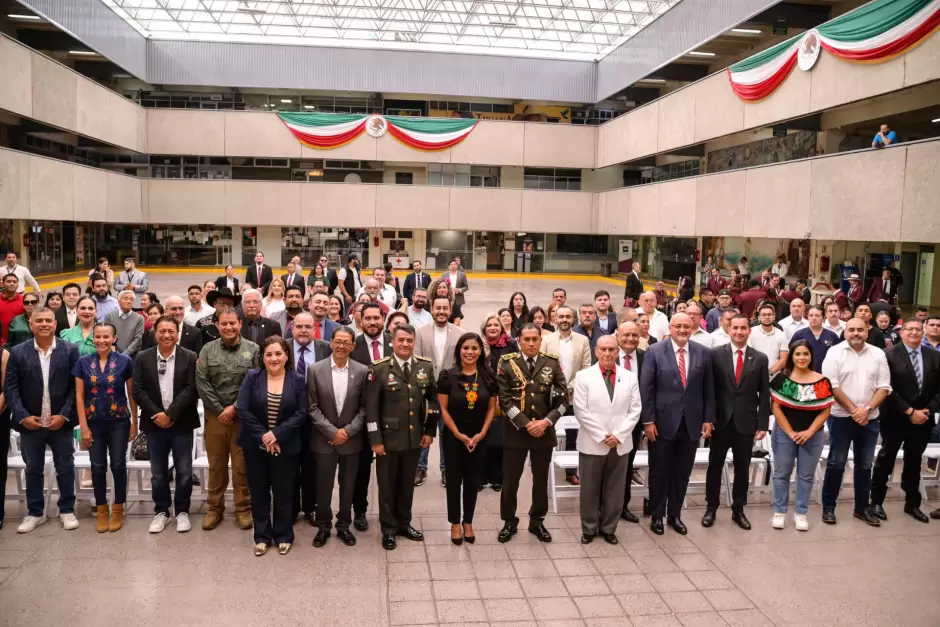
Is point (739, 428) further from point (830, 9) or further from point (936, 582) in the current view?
point (830, 9)

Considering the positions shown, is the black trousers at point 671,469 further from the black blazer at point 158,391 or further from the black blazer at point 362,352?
the black blazer at point 158,391

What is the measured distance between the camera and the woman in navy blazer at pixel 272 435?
575cm

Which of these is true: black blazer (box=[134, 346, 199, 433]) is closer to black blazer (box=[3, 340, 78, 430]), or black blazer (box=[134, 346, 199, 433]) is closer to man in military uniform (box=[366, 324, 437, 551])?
black blazer (box=[3, 340, 78, 430])

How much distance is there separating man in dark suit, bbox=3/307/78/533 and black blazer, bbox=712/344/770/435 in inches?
224

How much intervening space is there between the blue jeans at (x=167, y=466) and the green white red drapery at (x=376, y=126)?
27.7 metres

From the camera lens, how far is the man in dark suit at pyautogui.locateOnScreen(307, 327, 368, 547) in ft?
19.2

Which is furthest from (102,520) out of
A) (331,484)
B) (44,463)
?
(331,484)

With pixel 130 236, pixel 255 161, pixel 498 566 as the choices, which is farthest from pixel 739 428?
pixel 130 236

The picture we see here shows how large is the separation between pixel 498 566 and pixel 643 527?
63.4 inches

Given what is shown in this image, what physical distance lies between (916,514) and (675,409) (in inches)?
106

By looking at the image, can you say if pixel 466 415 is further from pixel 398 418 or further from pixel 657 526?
pixel 657 526

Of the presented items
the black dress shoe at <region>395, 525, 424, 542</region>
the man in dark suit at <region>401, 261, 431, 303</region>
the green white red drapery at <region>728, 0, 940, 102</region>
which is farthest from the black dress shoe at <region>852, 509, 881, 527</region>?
the green white red drapery at <region>728, 0, 940, 102</region>

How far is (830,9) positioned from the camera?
765 inches

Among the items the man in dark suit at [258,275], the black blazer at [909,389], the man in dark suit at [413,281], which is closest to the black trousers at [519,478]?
the black blazer at [909,389]
